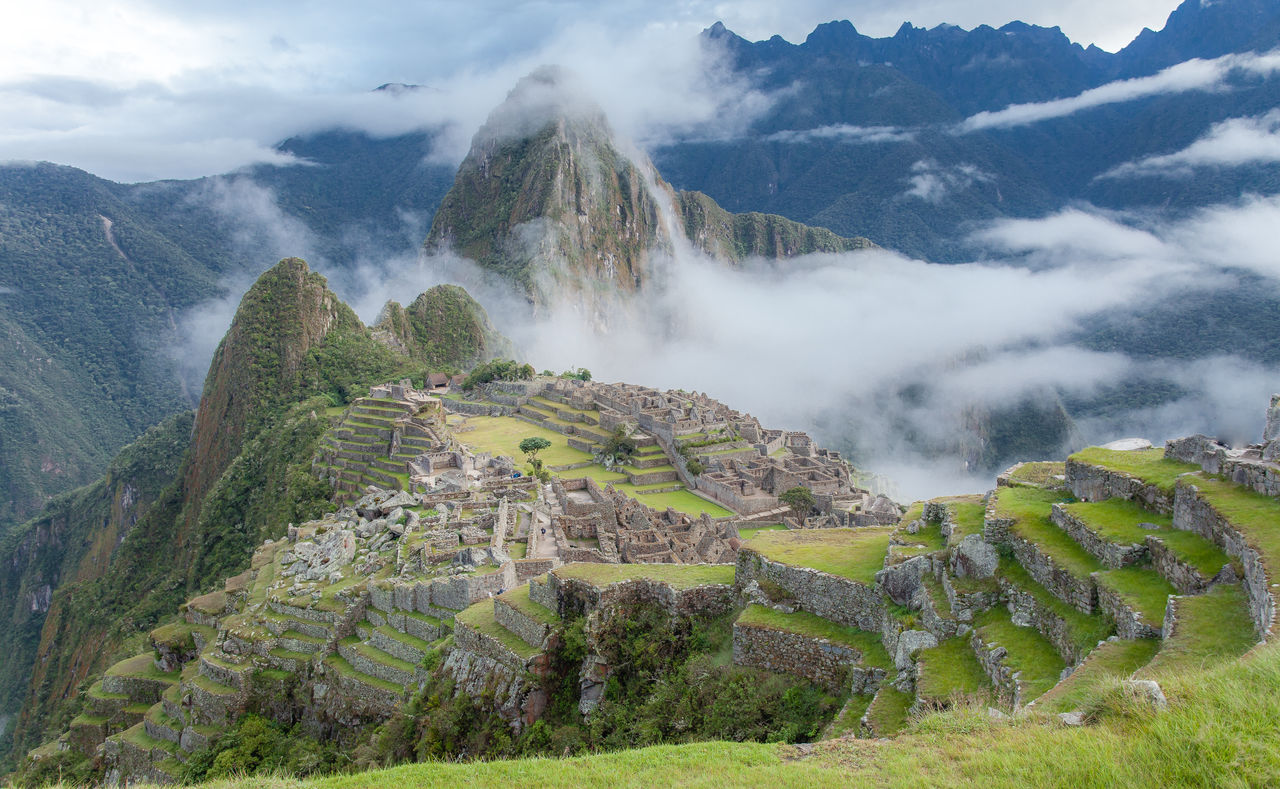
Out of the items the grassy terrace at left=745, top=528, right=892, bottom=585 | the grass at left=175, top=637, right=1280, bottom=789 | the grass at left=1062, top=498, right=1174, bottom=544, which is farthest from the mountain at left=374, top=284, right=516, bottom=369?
the grass at left=175, top=637, right=1280, bottom=789

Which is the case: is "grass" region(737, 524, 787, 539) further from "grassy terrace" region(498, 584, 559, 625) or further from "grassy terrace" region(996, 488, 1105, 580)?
"grassy terrace" region(996, 488, 1105, 580)

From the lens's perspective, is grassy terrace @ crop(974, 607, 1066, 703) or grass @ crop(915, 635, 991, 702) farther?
grass @ crop(915, 635, 991, 702)

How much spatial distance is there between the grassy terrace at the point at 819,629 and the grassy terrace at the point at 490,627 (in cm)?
406

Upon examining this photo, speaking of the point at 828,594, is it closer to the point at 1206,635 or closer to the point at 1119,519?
the point at 1119,519

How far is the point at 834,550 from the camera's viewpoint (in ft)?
41.8

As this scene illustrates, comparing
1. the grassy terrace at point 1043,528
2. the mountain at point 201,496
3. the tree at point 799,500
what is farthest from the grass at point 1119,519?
the mountain at point 201,496

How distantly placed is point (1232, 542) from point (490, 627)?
1135 cm

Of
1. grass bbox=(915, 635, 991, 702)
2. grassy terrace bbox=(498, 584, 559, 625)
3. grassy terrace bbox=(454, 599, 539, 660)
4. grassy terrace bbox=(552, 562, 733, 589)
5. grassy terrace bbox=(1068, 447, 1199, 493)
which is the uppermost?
grassy terrace bbox=(1068, 447, 1199, 493)

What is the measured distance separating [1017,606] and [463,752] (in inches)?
340

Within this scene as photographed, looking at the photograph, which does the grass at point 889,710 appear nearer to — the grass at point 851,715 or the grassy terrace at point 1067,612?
the grass at point 851,715

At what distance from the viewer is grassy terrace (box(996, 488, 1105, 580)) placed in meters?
9.12

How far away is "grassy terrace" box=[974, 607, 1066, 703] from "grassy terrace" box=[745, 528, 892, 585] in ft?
6.23

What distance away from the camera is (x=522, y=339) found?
5773 inches

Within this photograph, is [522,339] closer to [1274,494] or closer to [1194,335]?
[1194,335]
